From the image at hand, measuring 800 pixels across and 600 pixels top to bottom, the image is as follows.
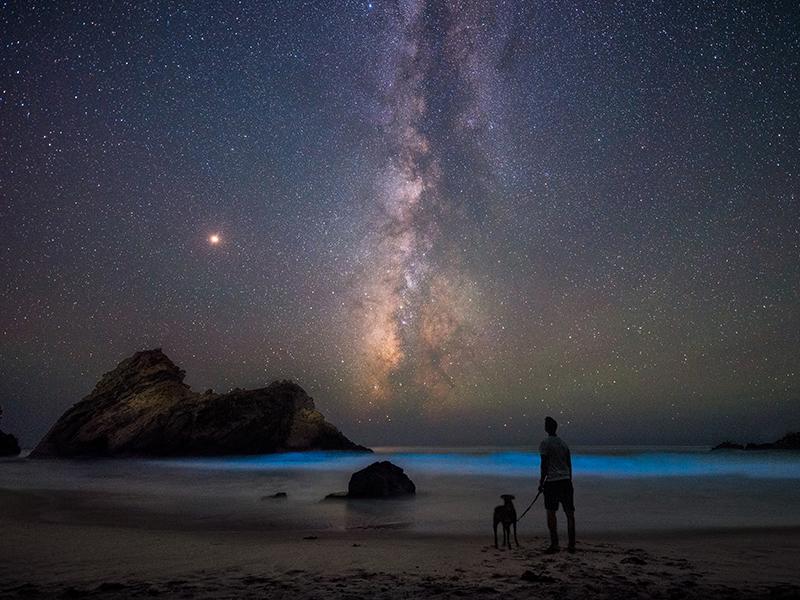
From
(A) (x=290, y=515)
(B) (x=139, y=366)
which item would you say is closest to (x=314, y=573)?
(A) (x=290, y=515)

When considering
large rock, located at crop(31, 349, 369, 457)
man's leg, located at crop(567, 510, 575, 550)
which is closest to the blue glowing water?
large rock, located at crop(31, 349, 369, 457)

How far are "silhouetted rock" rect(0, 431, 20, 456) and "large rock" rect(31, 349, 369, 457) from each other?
21.1 ft

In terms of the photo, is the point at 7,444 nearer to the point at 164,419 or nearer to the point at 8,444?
the point at 8,444

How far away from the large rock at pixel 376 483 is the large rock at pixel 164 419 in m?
51.5

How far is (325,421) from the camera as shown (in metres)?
82.1

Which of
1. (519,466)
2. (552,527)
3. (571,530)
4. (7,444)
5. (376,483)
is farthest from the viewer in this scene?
(7,444)

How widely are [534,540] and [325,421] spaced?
74.3 metres

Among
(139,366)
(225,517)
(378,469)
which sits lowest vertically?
(225,517)

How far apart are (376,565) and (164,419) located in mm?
64038

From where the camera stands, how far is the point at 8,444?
7125 centimetres

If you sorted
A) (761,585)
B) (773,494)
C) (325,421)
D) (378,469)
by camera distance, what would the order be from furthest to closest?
(325,421)
(773,494)
(378,469)
(761,585)

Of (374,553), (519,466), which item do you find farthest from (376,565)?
(519,466)

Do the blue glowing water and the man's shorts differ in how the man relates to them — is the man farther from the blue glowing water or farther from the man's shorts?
the blue glowing water

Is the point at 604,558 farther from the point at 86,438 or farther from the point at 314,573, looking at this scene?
the point at 86,438
